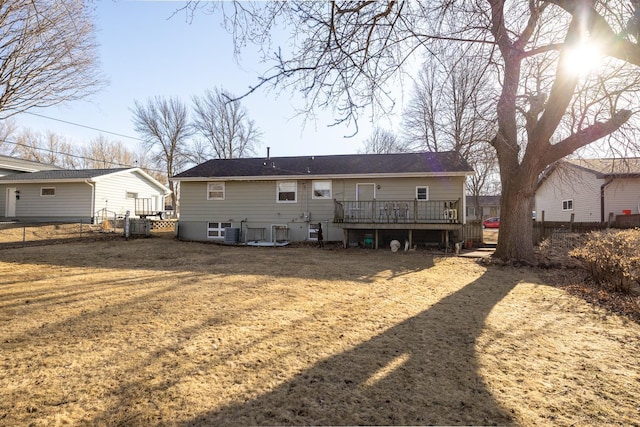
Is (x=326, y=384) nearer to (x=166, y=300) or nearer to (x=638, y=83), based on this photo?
(x=166, y=300)

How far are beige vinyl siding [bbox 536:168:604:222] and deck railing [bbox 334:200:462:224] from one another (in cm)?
616

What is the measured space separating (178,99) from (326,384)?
37.5 meters

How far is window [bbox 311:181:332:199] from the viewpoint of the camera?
15.4m

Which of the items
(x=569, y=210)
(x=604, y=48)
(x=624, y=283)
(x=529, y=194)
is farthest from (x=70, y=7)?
(x=569, y=210)

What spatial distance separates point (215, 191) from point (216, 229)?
197cm

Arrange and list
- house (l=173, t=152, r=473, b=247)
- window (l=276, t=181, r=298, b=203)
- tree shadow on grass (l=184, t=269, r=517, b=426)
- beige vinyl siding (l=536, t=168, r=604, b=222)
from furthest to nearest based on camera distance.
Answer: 1. beige vinyl siding (l=536, t=168, r=604, b=222)
2. window (l=276, t=181, r=298, b=203)
3. house (l=173, t=152, r=473, b=247)
4. tree shadow on grass (l=184, t=269, r=517, b=426)

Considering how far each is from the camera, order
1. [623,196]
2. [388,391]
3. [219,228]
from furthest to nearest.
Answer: [623,196], [219,228], [388,391]

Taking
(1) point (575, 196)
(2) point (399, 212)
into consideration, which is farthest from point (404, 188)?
(1) point (575, 196)

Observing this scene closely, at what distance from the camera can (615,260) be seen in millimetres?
6355

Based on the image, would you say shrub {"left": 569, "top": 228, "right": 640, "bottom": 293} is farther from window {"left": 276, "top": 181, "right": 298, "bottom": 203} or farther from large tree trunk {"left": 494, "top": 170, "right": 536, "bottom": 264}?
window {"left": 276, "top": 181, "right": 298, "bottom": 203}

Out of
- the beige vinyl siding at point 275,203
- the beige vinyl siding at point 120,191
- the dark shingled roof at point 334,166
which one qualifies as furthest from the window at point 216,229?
the beige vinyl siding at point 120,191

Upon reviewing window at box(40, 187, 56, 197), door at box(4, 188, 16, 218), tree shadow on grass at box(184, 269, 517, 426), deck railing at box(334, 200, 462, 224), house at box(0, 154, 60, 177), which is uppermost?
house at box(0, 154, 60, 177)

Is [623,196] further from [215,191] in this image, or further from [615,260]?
[215,191]

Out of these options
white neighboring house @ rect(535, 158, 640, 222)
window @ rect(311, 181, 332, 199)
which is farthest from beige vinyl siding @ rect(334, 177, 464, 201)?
white neighboring house @ rect(535, 158, 640, 222)
